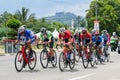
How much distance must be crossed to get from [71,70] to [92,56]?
266 centimetres

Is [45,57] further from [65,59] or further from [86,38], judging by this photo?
[86,38]

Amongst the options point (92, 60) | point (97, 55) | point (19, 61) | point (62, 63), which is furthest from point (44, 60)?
point (97, 55)

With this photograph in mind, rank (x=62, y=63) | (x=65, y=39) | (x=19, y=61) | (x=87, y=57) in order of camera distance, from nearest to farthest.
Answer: (x=19, y=61) < (x=62, y=63) < (x=65, y=39) < (x=87, y=57)

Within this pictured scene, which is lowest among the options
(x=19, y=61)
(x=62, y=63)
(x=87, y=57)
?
(x=62, y=63)

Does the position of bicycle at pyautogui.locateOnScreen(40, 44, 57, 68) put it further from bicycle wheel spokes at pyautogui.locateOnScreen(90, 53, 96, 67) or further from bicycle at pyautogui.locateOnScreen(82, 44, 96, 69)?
bicycle wheel spokes at pyautogui.locateOnScreen(90, 53, 96, 67)

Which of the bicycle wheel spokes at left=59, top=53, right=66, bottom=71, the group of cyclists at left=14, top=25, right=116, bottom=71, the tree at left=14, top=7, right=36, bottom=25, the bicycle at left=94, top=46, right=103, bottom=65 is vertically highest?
the tree at left=14, top=7, right=36, bottom=25

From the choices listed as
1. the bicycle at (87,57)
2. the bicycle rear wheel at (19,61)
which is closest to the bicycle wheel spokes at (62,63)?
the bicycle rear wheel at (19,61)

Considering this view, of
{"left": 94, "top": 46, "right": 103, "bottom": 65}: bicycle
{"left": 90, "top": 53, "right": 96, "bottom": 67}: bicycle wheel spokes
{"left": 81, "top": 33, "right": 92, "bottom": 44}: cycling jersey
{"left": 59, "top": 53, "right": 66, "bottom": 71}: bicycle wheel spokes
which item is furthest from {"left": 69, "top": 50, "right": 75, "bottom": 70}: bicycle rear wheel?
{"left": 94, "top": 46, "right": 103, "bottom": 65}: bicycle

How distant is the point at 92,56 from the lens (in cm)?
2259

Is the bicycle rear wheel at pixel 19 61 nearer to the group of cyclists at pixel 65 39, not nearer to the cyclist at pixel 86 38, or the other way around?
the group of cyclists at pixel 65 39

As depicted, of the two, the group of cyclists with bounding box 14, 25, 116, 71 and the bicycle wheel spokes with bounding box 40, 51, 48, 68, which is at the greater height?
the group of cyclists with bounding box 14, 25, 116, 71

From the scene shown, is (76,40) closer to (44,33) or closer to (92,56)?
(92,56)

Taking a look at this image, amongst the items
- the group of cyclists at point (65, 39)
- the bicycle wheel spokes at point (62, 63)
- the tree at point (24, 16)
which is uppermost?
the tree at point (24, 16)

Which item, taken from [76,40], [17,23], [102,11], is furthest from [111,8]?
[76,40]
